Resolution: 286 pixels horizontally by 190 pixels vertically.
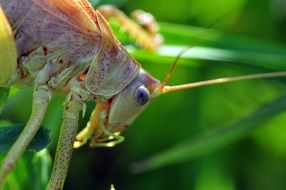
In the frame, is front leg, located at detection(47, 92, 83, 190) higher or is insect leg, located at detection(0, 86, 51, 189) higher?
insect leg, located at detection(0, 86, 51, 189)

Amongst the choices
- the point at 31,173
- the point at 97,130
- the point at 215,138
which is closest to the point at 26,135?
the point at 31,173

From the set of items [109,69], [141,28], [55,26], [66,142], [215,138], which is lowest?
[215,138]

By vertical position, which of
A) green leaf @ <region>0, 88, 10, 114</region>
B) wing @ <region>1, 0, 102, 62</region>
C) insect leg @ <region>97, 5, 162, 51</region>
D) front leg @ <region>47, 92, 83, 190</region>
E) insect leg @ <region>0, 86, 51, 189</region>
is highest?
wing @ <region>1, 0, 102, 62</region>

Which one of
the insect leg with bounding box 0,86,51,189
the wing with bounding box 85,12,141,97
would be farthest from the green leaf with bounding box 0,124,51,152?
the wing with bounding box 85,12,141,97

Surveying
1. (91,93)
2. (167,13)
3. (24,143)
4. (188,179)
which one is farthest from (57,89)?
(167,13)

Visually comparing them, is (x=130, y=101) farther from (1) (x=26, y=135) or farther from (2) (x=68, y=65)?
(1) (x=26, y=135)

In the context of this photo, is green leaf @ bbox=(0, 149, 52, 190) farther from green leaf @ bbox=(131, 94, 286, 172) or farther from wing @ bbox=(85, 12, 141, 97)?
green leaf @ bbox=(131, 94, 286, 172)
